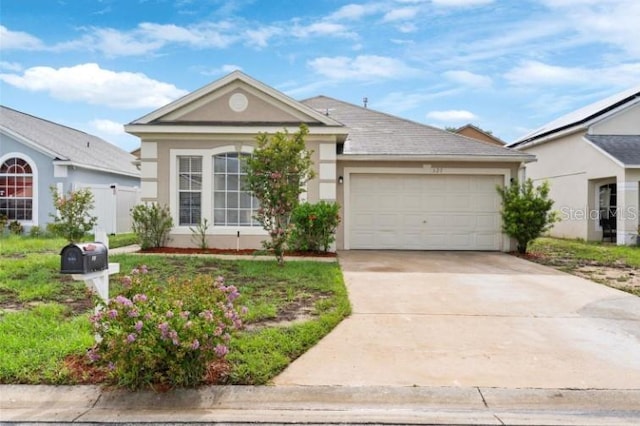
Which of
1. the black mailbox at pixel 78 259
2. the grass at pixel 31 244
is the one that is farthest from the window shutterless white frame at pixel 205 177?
the black mailbox at pixel 78 259

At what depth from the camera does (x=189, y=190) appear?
12.3 m

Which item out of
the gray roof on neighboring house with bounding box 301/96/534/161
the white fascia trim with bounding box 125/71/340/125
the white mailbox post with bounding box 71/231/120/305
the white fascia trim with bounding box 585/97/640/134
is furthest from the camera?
the white fascia trim with bounding box 585/97/640/134

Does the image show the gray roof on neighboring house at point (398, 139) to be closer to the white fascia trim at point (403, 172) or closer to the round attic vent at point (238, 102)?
the white fascia trim at point (403, 172)

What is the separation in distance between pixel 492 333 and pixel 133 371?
157 inches

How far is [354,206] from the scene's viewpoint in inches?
526

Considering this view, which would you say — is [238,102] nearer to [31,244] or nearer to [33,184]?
[31,244]

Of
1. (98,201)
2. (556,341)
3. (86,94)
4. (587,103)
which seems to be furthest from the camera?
(587,103)

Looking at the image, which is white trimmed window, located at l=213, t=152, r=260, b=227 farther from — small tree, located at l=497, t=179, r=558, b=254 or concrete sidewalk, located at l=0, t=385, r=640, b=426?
concrete sidewalk, located at l=0, t=385, r=640, b=426

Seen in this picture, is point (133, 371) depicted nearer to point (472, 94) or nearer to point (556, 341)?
point (556, 341)

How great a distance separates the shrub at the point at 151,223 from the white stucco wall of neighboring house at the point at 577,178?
48.2 ft

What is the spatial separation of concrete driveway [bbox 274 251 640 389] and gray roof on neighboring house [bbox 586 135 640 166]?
8.73 metres

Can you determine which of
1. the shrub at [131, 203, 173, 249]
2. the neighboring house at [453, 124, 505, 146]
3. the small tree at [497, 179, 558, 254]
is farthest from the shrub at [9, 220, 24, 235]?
the neighboring house at [453, 124, 505, 146]

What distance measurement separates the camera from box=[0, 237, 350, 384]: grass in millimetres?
4156

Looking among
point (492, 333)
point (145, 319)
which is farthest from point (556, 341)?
point (145, 319)
